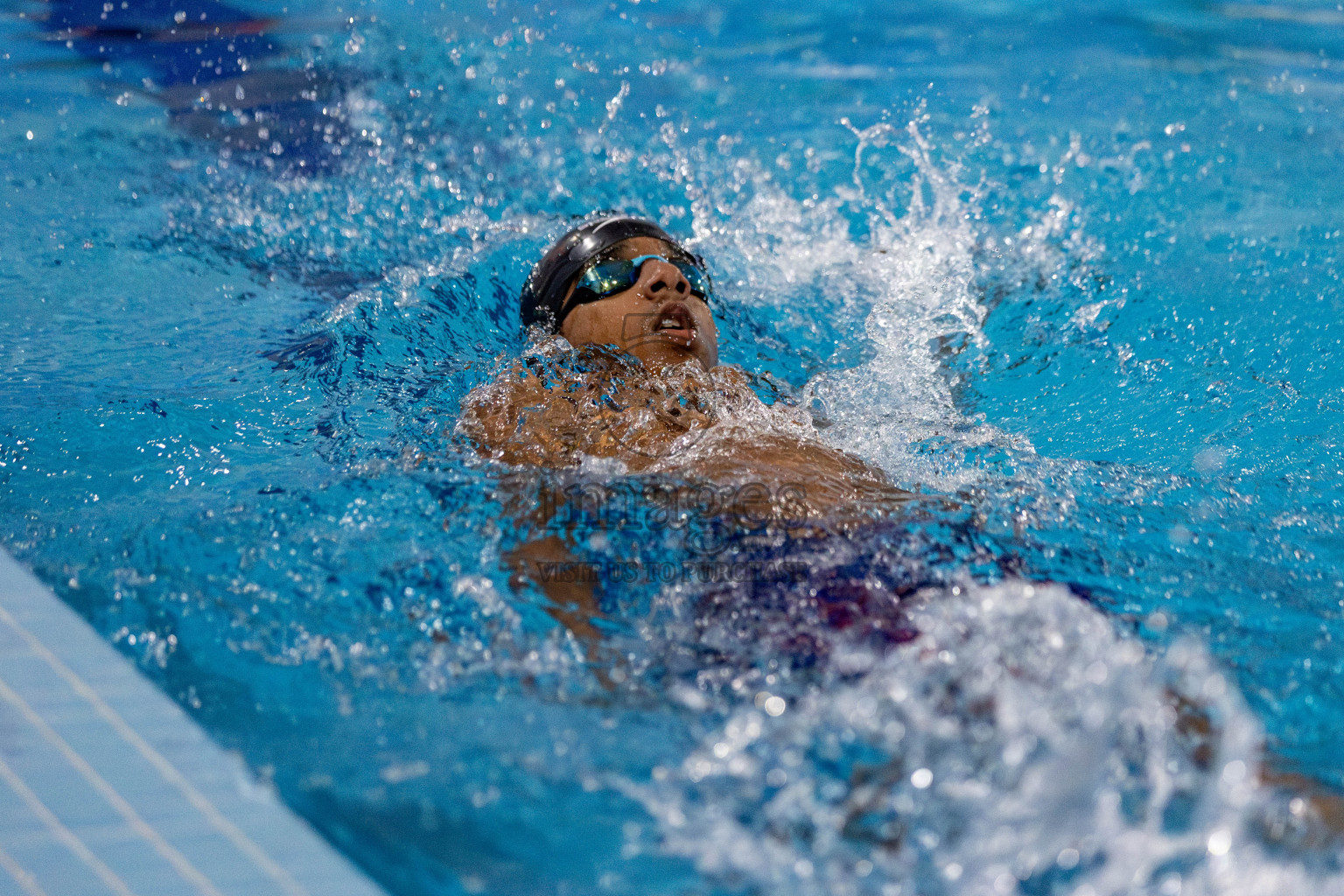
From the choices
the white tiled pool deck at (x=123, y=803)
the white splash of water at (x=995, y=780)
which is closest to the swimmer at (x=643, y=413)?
the white splash of water at (x=995, y=780)

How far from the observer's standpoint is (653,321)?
2820 millimetres

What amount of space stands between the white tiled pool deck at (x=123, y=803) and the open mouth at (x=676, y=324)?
61.7 inches

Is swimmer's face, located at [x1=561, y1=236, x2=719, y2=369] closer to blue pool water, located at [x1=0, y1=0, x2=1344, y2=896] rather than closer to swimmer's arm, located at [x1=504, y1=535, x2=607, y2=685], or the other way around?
blue pool water, located at [x1=0, y1=0, x2=1344, y2=896]

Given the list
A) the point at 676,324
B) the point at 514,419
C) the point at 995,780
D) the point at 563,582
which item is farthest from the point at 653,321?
the point at 995,780

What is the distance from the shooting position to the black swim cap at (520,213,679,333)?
9.84ft

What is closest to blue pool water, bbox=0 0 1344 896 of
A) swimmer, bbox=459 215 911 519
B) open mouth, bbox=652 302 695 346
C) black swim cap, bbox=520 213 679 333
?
swimmer, bbox=459 215 911 519

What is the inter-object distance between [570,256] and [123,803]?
193 centimetres

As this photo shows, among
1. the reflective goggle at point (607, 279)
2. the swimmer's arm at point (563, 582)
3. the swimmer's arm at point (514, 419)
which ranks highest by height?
the reflective goggle at point (607, 279)

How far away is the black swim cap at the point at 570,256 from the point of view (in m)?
3.00

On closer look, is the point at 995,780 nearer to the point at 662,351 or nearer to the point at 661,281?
the point at 662,351

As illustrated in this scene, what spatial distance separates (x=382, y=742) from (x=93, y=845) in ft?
1.43

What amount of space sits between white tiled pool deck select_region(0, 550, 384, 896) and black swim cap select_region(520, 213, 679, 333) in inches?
63.2

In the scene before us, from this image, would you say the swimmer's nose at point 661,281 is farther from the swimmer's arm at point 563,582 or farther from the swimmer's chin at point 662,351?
the swimmer's arm at point 563,582

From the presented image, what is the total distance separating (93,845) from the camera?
4.95 ft
